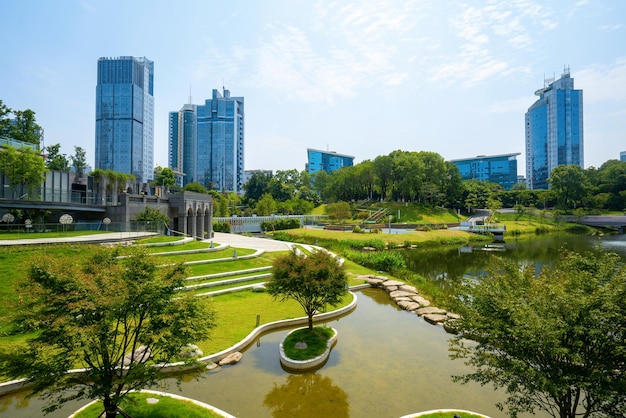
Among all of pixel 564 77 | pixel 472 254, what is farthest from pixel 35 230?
pixel 564 77

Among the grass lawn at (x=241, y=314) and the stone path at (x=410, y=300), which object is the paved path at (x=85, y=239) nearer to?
the grass lawn at (x=241, y=314)

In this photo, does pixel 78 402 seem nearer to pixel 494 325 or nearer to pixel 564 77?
pixel 494 325

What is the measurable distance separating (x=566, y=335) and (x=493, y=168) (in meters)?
190

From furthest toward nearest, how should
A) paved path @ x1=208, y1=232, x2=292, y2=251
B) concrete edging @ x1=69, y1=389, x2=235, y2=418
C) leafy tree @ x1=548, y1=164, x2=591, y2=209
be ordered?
leafy tree @ x1=548, y1=164, x2=591, y2=209, paved path @ x1=208, y1=232, x2=292, y2=251, concrete edging @ x1=69, y1=389, x2=235, y2=418

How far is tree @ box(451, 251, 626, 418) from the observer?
5.49m

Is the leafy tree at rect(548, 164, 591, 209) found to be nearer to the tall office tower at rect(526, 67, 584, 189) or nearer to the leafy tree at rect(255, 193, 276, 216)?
the tall office tower at rect(526, 67, 584, 189)

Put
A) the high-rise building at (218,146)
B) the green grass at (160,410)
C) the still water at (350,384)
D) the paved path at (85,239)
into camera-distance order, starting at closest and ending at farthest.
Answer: the green grass at (160,410) < the still water at (350,384) < the paved path at (85,239) < the high-rise building at (218,146)

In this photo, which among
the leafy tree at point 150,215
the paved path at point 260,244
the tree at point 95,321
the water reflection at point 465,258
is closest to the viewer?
the tree at point 95,321

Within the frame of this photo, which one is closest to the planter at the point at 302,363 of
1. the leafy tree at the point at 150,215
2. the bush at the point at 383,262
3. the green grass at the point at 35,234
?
the bush at the point at 383,262

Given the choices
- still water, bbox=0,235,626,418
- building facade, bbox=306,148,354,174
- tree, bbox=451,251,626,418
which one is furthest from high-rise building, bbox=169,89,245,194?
tree, bbox=451,251,626,418

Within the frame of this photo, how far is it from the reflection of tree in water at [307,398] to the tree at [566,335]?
389cm

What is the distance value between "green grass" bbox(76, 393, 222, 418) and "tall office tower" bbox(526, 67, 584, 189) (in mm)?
168058

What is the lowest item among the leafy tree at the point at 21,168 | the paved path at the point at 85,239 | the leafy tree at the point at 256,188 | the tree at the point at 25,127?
the paved path at the point at 85,239

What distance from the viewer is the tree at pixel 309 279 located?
41.1ft
